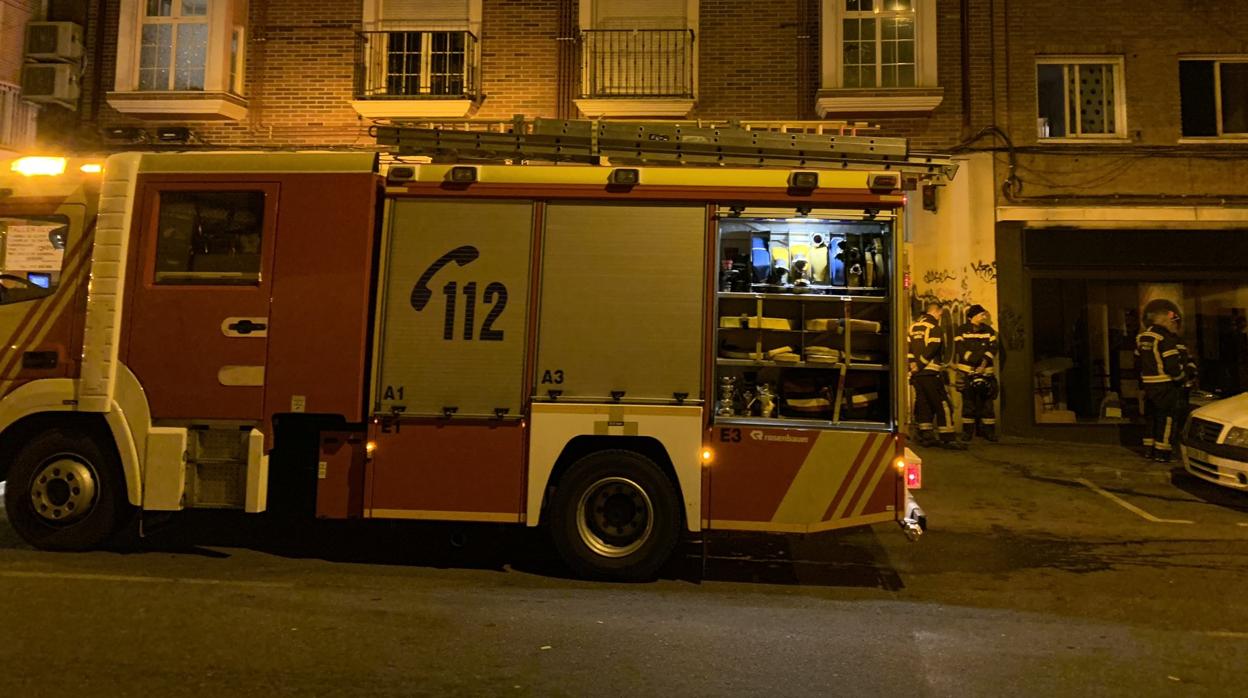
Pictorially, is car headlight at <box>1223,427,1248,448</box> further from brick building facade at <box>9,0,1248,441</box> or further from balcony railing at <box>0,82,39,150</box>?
balcony railing at <box>0,82,39,150</box>

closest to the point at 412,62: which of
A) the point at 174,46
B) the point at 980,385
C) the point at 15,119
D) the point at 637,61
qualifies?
the point at 637,61

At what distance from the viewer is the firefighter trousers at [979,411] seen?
10953 millimetres

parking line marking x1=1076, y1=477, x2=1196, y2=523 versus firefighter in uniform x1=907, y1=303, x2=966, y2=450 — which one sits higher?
firefighter in uniform x1=907, y1=303, x2=966, y2=450

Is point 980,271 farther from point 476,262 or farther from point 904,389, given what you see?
point 476,262

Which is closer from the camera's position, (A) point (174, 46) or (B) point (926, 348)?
(B) point (926, 348)

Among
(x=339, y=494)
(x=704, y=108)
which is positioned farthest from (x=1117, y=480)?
(x=339, y=494)

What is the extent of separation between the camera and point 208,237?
575 centimetres

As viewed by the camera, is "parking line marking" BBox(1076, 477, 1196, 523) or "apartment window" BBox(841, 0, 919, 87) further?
"apartment window" BBox(841, 0, 919, 87)

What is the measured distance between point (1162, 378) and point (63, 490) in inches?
448

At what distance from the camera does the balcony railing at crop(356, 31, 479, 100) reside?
12.2 metres

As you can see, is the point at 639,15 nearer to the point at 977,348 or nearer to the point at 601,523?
the point at 977,348

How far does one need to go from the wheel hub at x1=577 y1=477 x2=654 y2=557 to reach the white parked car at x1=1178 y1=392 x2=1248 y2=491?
6310 millimetres

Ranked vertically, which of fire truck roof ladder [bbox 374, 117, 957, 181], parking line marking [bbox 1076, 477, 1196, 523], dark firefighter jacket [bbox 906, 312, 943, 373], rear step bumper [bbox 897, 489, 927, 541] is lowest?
parking line marking [bbox 1076, 477, 1196, 523]

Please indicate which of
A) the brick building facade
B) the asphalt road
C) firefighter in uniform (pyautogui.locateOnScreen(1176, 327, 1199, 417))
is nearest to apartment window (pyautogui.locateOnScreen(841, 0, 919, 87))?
the brick building facade
